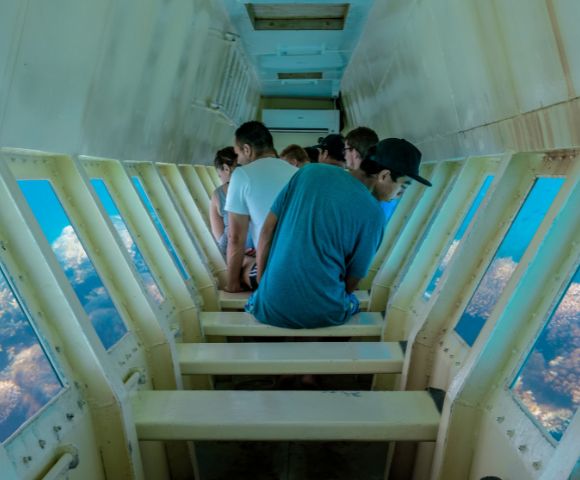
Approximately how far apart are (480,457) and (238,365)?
114cm

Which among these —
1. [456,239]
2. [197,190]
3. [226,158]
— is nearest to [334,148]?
[226,158]

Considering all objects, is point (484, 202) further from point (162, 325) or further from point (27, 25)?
point (27, 25)

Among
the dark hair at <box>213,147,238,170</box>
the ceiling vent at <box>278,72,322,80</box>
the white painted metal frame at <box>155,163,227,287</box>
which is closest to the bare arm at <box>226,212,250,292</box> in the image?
the white painted metal frame at <box>155,163,227,287</box>

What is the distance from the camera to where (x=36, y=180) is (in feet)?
7.37

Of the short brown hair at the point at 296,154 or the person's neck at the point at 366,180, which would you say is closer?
the person's neck at the point at 366,180

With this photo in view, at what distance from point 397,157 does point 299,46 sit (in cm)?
359

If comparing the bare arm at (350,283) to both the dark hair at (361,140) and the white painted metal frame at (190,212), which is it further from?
the white painted metal frame at (190,212)

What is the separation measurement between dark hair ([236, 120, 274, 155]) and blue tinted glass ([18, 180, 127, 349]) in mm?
1489

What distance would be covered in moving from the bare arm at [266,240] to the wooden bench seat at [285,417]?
3.37 ft

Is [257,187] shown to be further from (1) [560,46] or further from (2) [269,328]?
(1) [560,46]

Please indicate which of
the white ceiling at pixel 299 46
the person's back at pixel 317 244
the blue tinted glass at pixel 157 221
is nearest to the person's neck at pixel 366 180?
the person's back at pixel 317 244

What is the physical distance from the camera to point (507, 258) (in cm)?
240

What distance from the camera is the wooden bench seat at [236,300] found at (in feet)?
12.3

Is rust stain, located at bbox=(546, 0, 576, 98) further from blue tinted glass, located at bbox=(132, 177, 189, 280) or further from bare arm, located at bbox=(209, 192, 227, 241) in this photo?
bare arm, located at bbox=(209, 192, 227, 241)
